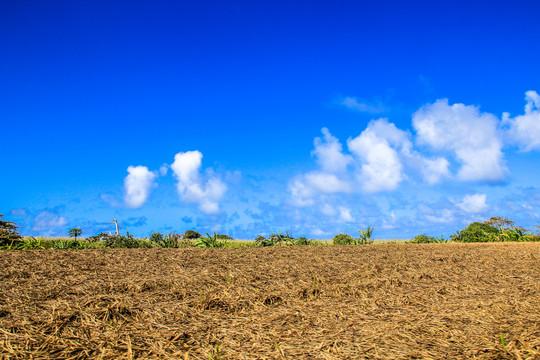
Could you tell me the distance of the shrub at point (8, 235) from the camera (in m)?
15.2

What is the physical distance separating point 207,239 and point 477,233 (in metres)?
18.9

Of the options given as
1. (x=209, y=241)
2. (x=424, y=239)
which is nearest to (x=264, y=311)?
(x=209, y=241)

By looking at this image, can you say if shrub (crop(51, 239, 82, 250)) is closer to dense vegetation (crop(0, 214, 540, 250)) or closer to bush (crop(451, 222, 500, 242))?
dense vegetation (crop(0, 214, 540, 250))

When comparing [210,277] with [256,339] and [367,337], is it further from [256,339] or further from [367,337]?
[367,337]

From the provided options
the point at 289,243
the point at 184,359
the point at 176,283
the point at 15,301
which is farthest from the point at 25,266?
the point at 289,243

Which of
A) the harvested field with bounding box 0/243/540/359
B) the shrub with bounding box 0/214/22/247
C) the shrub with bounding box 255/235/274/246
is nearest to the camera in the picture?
the harvested field with bounding box 0/243/540/359

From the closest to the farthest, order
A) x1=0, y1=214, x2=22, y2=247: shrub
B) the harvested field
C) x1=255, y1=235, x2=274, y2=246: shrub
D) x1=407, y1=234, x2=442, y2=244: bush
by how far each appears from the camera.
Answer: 1. the harvested field
2. x1=0, y1=214, x2=22, y2=247: shrub
3. x1=255, y1=235, x2=274, y2=246: shrub
4. x1=407, y1=234, x2=442, y2=244: bush

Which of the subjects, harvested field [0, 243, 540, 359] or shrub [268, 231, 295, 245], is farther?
shrub [268, 231, 295, 245]

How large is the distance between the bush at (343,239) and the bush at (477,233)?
28.0 feet

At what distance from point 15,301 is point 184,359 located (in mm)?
4067

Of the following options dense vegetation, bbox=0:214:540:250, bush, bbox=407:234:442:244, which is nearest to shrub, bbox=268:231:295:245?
dense vegetation, bbox=0:214:540:250

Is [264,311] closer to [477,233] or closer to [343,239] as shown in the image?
[343,239]

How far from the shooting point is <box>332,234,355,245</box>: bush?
2142 cm

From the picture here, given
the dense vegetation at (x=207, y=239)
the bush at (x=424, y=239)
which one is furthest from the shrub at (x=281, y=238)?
the bush at (x=424, y=239)
